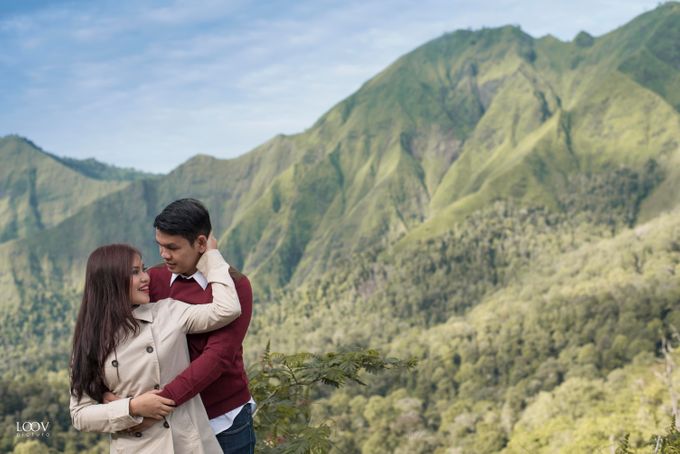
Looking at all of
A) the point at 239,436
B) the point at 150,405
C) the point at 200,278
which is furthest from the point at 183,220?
the point at 239,436

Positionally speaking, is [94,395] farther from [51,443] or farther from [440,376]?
[440,376]

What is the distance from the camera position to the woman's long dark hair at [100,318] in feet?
15.3

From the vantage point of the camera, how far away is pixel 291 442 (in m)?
6.37

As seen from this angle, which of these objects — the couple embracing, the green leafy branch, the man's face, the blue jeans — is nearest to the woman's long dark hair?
the couple embracing

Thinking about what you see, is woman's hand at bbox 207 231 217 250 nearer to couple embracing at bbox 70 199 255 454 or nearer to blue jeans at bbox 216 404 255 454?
couple embracing at bbox 70 199 255 454

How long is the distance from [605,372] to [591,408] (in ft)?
90.6

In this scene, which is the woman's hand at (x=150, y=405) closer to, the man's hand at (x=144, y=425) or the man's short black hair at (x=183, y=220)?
the man's hand at (x=144, y=425)

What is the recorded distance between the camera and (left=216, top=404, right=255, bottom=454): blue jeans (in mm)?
5070

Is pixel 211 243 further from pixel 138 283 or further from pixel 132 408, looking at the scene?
pixel 132 408

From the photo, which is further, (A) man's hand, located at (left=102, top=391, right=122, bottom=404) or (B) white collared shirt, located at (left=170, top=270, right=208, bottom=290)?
(B) white collared shirt, located at (left=170, top=270, right=208, bottom=290)

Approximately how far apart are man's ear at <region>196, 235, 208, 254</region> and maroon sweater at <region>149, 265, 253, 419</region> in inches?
10.5

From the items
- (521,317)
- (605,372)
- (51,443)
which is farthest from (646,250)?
(51,443)

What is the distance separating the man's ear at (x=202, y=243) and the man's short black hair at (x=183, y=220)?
33 millimetres

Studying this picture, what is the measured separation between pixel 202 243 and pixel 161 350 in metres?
0.88
